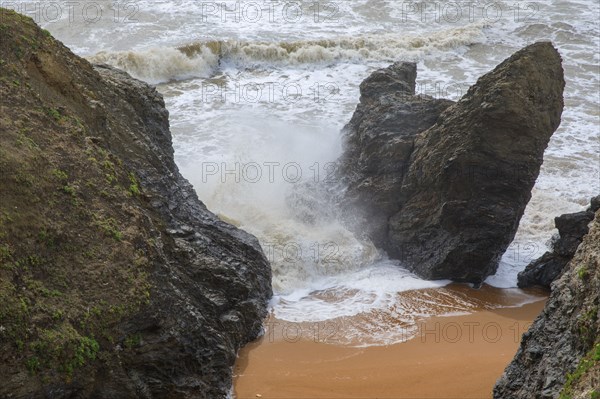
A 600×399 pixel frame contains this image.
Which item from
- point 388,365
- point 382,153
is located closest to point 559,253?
point 382,153

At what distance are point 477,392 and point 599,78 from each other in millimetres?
17001

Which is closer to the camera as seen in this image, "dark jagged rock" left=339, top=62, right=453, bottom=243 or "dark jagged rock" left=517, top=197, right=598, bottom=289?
"dark jagged rock" left=517, top=197, right=598, bottom=289

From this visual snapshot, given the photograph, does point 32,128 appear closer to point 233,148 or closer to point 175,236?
point 175,236

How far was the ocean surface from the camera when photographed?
38.4 feet

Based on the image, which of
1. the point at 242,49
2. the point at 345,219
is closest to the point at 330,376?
the point at 345,219

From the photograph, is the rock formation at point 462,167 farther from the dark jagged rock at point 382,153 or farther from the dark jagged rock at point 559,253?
the dark jagged rock at point 559,253

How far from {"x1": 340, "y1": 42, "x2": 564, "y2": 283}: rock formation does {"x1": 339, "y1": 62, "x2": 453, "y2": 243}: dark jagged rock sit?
0.02 meters

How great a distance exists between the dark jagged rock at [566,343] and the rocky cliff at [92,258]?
3066 millimetres

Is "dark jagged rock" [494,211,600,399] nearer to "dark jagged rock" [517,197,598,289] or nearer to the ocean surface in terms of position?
the ocean surface

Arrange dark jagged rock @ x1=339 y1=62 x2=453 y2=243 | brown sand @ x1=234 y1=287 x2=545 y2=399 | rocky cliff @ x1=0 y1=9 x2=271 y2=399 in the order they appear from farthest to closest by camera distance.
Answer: dark jagged rock @ x1=339 y1=62 x2=453 y2=243
brown sand @ x1=234 y1=287 x2=545 y2=399
rocky cliff @ x1=0 y1=9 x2=271 y2=399

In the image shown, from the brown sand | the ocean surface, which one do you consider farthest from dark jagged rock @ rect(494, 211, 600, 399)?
the ocean surface

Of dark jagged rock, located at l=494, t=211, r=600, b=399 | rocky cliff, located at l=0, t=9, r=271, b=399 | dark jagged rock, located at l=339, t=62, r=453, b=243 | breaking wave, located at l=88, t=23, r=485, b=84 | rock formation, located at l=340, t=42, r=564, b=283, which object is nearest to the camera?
dark jagged rock, located at l=494, t=211, r=600, b=399

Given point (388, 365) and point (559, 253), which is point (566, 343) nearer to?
point (388, 365)

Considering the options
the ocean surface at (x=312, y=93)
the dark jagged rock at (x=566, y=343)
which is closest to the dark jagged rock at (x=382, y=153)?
the ocean surface at (x=312, y=93)
